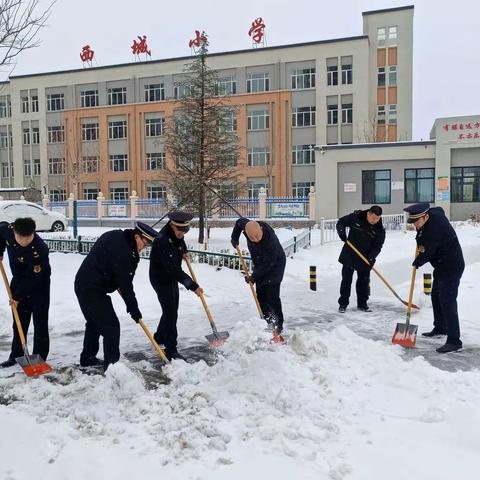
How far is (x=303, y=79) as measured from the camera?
35.0 meters

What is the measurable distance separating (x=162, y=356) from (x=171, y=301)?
0.64 meters

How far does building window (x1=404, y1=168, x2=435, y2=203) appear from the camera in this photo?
22781mm

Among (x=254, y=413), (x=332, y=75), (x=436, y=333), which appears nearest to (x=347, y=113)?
(x=332, y=75)

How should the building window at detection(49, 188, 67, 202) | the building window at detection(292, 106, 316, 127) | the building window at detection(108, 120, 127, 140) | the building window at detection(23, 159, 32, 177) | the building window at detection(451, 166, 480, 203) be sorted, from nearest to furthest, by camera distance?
the building window at detection(451, 166, 480, 203)
the building window at detection(292, 106, 316, 127)
the building window at detection(108, 120, 127, 140)
the building window at detection(49, 188, 67, 202)
the building window at detection(23, 159, 32, 177)

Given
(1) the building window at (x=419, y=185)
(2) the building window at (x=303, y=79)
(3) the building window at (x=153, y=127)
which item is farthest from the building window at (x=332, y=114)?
(3) the building window at (x=153, y=127)

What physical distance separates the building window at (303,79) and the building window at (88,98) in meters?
16.5

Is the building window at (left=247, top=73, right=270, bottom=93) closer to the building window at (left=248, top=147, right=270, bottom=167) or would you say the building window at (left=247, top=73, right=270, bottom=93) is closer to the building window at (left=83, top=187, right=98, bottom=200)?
the building window at (left=248, top=147, right=270, bottom=167)

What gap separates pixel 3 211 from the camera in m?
16.6

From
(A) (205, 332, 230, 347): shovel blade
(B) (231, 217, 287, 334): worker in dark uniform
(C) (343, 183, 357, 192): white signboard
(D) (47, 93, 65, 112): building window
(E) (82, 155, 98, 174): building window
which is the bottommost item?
(A) (205, 332, 230, 347): shovel blade

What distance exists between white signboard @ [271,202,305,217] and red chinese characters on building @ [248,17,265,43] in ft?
65.4

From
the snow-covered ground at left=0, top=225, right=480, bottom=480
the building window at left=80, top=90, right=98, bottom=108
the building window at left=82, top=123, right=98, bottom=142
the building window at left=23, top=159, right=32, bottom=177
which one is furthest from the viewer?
the building window at left=23, top=159, right=32, bottom=177

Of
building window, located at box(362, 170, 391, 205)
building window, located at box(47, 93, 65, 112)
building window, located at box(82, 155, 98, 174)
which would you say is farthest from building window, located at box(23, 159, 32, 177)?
building window, located at box(362, 170, 391, 205)

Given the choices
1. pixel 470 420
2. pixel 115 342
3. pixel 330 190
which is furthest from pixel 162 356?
pixel 330 190

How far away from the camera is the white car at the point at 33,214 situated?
16.6 metres
